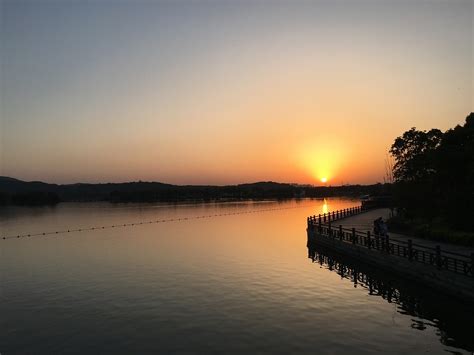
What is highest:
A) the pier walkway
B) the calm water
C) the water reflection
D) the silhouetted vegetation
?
the silhouetted vegetation

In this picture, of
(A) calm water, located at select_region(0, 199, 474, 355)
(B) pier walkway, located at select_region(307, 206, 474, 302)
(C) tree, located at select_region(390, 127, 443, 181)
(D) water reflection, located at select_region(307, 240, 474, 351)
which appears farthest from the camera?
Answer: (C) tree, located at select_region(390, 127, 443, 181)

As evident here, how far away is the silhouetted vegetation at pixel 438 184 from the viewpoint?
35688 millimetres

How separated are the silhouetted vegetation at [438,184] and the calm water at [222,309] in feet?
31.4

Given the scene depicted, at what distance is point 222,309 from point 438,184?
27.6m

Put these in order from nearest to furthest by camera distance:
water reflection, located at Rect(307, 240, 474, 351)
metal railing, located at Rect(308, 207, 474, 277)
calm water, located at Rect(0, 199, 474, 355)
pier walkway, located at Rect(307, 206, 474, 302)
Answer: calm water, located at Rect(0, 199, 474, 355) < water reflection, located at Rect(307, 240, 474, 351) < pier walkway, located at Rect(307, 206, 474, 302) < metal railing, located at Rect(308, 207, 474, 277)

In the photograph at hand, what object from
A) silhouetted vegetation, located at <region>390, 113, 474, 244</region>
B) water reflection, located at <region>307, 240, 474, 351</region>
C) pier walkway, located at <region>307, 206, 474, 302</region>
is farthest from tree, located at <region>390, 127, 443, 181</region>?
water reflection, located at <region>307, 240, 474, 351</region>

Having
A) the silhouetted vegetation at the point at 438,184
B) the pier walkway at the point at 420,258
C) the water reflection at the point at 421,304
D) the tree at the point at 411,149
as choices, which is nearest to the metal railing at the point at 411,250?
the pier walkway at the point at 420,258

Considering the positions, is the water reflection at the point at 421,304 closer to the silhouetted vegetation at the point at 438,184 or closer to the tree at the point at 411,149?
the silhouetted vegetation at the point at 438,184

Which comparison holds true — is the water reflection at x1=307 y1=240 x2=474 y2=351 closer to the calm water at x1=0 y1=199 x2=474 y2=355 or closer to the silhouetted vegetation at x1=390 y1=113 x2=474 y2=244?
the calm water at x1=0 y1=199 x2=474 y2=355

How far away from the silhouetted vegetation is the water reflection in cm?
775

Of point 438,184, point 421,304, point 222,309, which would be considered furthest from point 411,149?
point 222,309

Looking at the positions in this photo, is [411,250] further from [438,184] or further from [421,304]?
[438,184]

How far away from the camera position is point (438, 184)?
1622 inches

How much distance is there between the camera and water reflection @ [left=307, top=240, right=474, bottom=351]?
19797 mm
